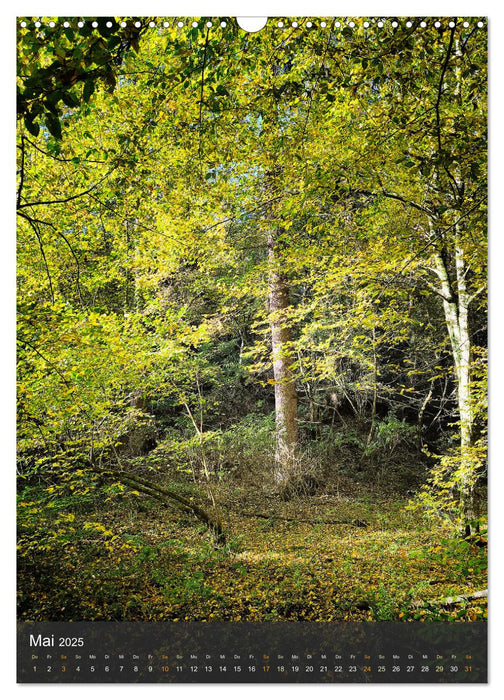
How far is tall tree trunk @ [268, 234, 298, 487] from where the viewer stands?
2.70 meters

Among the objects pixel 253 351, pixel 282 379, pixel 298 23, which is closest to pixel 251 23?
pixel 298 23

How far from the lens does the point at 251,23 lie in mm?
1865

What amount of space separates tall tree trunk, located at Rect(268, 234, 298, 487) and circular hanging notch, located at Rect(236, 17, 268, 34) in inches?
48.2

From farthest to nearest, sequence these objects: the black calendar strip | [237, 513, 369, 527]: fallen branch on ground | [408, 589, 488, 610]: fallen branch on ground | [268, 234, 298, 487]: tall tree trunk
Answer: [268, 234, 298, 487]: tall tree trunk < [237, 513, 369, 527]: fallen branch on ground < [408, 589, 488, 610]: fallen branch on ground < the black calendar strip

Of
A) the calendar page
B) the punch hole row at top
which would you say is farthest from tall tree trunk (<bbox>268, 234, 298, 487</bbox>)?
the punch hole row at top

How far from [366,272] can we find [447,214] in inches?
21.4

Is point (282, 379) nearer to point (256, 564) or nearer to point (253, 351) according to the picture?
point (253, 351)

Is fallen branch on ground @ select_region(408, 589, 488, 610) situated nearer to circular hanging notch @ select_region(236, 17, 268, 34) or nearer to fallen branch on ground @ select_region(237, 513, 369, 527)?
fallen branch on ground @ select_region(237, 513, 369, 527)

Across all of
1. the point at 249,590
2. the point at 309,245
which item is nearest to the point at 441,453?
the point at 249,590

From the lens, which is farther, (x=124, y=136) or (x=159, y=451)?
(x=159, y=451)

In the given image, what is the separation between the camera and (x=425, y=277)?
2.76 metres

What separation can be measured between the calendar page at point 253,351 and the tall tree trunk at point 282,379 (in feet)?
0.06

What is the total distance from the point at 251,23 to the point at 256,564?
2.52 meters

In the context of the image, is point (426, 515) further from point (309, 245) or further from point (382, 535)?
point (309, 245)
